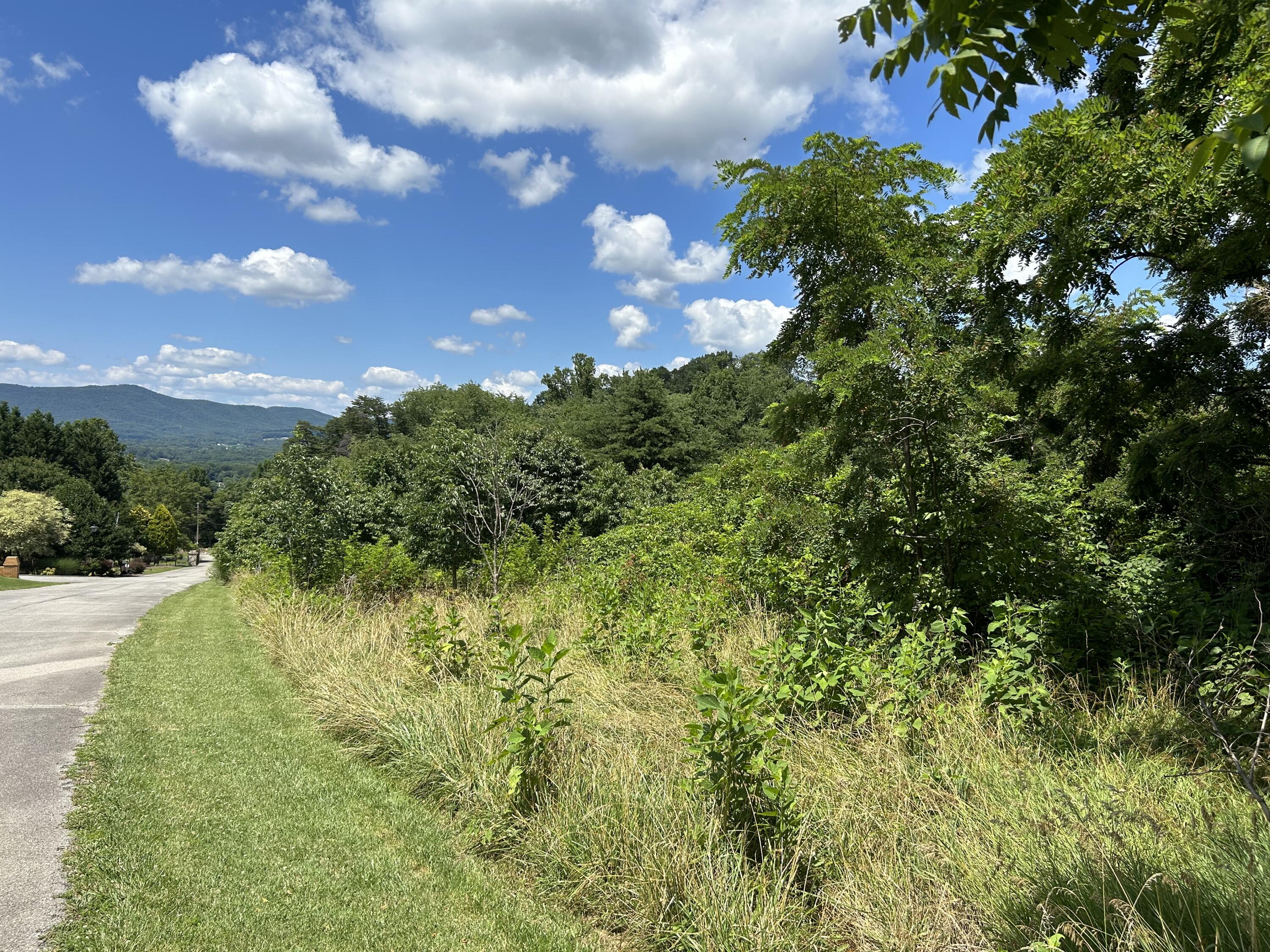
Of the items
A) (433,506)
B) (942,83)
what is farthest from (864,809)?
(433,506)

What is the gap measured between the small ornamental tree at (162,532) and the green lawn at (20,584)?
42.5 meters

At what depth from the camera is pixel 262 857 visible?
3.82m

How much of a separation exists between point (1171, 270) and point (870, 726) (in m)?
5.24

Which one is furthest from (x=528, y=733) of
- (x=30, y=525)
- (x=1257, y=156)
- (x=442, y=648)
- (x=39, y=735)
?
(x=30, y=525)

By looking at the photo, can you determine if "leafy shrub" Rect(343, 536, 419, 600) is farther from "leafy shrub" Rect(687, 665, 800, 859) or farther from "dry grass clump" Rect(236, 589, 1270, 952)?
"leafy shrub" Rect(687, 665, 800, 859)

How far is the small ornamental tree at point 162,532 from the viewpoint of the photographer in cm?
6881

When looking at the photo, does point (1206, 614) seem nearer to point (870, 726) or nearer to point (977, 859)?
point (870, 726)

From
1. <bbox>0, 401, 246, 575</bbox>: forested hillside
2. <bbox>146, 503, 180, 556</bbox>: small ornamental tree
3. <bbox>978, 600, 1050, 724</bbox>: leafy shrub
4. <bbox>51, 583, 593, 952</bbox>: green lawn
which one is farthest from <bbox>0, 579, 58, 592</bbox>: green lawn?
<bbox>146, 503, 180, 556</bbox>: small ornamental tree

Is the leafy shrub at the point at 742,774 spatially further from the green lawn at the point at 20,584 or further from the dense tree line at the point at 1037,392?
the green lawn at the point at 20,584

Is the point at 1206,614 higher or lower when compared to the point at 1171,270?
lower

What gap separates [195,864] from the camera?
3.70 metres

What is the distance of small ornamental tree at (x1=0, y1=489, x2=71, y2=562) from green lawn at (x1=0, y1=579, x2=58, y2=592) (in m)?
12.5

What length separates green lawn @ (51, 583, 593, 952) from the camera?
10.3 feet

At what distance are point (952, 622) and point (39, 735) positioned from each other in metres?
7.78
